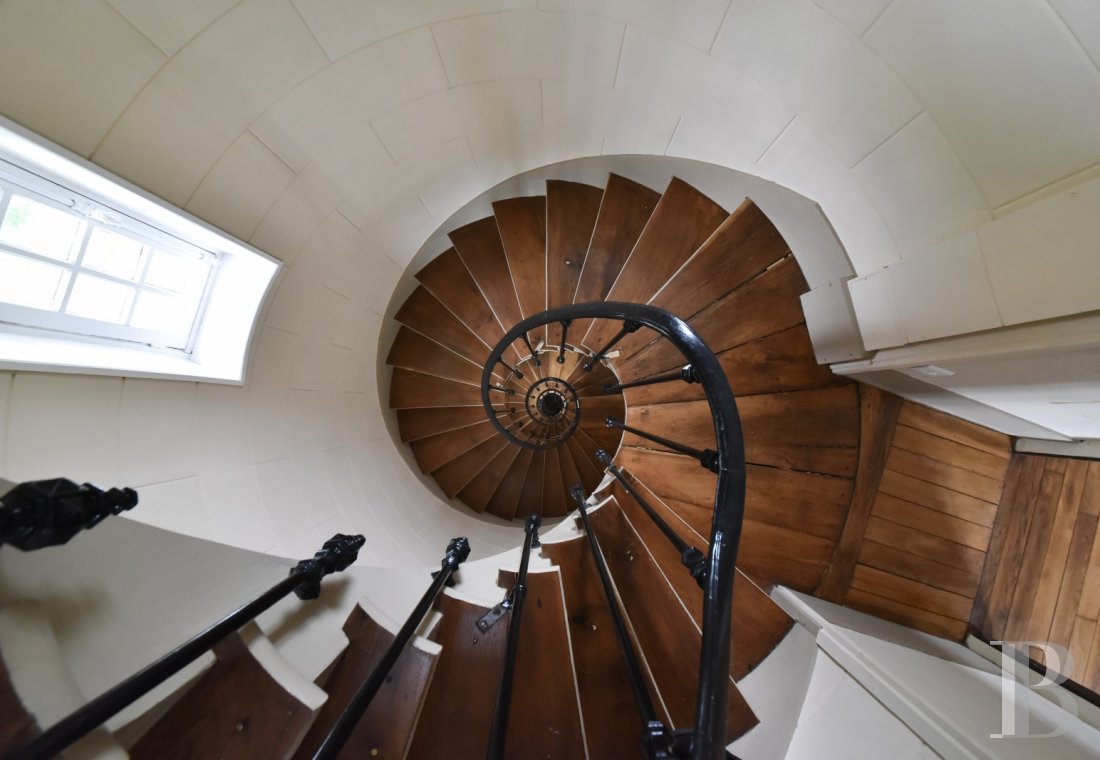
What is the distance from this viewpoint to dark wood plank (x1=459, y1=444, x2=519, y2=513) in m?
3.56

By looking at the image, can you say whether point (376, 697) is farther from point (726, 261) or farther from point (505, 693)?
point (726, 261)

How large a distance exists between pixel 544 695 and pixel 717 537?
0.88 meters

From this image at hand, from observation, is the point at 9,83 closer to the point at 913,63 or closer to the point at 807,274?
the point at 913,63

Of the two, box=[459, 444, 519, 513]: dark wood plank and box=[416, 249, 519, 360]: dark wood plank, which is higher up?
box=[416, 249, 519, 360]: dark wood plank

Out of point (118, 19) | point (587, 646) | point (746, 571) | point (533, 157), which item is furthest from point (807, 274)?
point (118, 19)

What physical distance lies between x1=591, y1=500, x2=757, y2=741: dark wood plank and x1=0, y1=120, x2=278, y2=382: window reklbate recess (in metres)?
1.98

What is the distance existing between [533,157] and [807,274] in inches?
63.7

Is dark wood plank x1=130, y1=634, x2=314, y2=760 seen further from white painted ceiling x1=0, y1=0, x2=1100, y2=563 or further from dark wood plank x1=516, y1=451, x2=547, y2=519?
dark wood plank x1=516, y1=451, x2=547, y2=519

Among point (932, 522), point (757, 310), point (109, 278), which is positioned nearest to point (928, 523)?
point (932, 522)

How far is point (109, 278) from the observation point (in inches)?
54.5

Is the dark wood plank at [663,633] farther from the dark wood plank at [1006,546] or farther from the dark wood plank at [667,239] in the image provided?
the dark wood plank at [667,239]

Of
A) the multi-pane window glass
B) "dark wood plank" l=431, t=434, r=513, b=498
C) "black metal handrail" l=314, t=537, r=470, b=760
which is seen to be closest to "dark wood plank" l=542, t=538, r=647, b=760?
"black metal handrail" l=314, t=537, r=470, b=760

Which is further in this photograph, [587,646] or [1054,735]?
[587,646]

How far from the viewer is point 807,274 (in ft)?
5.70
